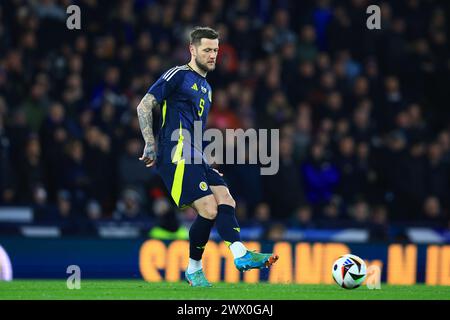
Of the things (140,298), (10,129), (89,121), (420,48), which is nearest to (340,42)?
(420,48)

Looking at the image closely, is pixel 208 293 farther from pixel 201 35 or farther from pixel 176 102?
pixel 201 35

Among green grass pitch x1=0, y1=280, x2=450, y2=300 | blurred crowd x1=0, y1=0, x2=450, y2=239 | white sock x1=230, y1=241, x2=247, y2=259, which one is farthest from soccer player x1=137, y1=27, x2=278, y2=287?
blurred crowd x1=0, y1=0, x2=450, y2=239

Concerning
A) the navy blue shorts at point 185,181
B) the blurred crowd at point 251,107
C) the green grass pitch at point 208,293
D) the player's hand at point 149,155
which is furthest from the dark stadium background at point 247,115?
the player's hand at point 149,155

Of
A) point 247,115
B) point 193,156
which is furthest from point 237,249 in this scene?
point 247,115

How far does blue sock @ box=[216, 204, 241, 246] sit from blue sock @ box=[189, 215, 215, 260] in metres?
0.10

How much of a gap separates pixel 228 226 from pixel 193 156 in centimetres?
73

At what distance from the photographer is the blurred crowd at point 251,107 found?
52.2ft

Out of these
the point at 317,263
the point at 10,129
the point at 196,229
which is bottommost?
the point at 317,263

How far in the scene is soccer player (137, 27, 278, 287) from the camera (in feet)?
31.9

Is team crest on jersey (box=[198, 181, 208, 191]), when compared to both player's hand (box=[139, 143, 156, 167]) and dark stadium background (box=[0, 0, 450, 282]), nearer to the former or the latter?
player's hand (box=[139, 143, 156, 167])

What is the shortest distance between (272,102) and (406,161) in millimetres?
2480

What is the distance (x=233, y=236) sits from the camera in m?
9.78

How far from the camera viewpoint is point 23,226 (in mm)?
15172

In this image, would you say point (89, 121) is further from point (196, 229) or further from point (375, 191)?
point (196, 229)
